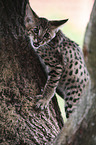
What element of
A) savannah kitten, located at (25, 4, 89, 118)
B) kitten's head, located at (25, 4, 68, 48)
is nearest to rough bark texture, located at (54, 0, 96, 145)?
savannah kitten, located at (25, 4, 89, 118)

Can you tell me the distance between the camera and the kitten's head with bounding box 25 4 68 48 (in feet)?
9.98

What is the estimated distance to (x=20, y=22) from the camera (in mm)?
2771

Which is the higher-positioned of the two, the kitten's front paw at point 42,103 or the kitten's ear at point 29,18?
the kitten's ear at point 29,18

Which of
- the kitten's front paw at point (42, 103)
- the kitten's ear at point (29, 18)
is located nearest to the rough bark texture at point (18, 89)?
the kitten's front paw at point (42, 103)

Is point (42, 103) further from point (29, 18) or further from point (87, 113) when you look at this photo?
point (87, 113)

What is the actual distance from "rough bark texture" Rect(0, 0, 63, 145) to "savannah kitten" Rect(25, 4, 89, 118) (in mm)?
276

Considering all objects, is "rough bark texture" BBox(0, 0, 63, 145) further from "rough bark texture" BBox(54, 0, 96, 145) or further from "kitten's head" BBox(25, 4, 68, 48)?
"rough bark texture" BBox(54, 0, 96, 145)

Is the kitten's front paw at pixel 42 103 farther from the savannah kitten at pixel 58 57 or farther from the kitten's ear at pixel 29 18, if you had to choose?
the kitten's ear at pixel 29 18

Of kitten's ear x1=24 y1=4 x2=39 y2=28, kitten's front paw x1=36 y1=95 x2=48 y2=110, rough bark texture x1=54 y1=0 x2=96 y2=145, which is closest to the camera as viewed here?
rough bark texture x1=54 y1=0 x2=96 y2=145

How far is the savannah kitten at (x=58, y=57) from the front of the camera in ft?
10.0

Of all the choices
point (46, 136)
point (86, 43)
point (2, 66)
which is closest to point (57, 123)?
point (46, 136)

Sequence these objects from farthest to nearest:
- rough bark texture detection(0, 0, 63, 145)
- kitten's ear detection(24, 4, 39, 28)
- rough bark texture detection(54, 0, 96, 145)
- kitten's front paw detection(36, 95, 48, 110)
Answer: kitten's ear detection(24, 4, 39, 28), kitten's front paw detection(36, 95, 48, 110), rough bark texture detection(0, 0, 63, 145), rough bark texture detection(54, 0, 96, 145)

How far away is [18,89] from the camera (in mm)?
2578

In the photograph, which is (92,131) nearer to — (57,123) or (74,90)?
(57,123)
